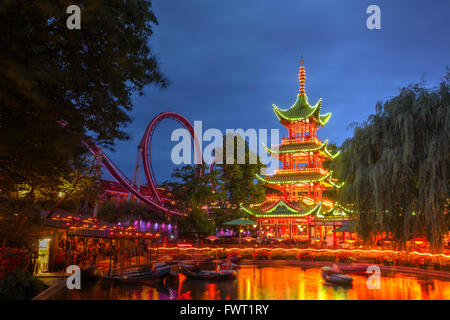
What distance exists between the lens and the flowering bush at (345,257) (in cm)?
2891

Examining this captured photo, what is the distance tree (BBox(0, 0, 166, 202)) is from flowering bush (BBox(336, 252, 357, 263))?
74.7 ft

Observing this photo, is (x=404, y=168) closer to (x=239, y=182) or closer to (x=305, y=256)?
(x=305, y=256)

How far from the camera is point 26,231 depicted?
15.4 meters

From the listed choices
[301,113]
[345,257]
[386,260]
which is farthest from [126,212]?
[386,260]

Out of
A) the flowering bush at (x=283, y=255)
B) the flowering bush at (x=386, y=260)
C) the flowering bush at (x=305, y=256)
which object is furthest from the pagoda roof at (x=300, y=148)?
the flowering bush at (x=386, y=260)

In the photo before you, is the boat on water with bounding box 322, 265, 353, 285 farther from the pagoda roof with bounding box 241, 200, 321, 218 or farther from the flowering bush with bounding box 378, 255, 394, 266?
the pagoda roof with bounding box 241, 200, 321, 218

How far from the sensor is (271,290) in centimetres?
1775

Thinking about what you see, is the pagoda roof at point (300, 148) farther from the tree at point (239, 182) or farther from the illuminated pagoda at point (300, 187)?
the tree at point (239, 182)

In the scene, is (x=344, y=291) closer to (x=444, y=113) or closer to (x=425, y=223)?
(x=425, y=223)

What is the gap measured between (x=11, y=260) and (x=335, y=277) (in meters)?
14.4

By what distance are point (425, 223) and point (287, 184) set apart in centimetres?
3060

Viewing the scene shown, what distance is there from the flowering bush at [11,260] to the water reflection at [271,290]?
1929 millimetres
